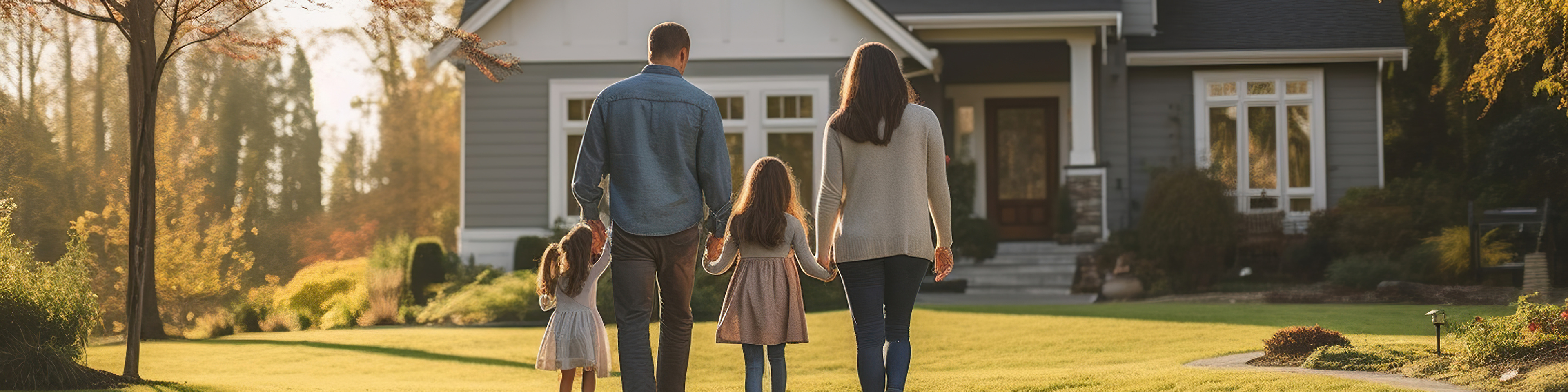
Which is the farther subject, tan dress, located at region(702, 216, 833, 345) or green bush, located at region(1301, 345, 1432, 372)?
green bush, located at region(1301, 345, 1432, 372)

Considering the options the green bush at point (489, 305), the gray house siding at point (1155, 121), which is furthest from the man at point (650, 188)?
the gray house siding at point (1155, 121)

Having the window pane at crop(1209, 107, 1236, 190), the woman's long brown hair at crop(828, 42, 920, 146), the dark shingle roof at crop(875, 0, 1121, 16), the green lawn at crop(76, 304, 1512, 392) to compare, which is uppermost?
the dark shingle roof at crop(875, 0, 1121, 16)

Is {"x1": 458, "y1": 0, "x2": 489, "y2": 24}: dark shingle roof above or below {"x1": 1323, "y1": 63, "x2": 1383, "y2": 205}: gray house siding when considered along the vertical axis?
above

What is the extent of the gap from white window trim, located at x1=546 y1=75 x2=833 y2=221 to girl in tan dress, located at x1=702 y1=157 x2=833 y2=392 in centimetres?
846

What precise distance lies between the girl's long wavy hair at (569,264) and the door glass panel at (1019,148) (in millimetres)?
10999

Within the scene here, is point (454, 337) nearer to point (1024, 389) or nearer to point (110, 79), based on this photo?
point (1024, 389)

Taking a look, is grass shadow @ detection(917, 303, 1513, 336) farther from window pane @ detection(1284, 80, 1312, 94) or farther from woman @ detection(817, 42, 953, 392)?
woman @ detection(817, 42, 953, 392)

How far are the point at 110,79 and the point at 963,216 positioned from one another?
33.2 ft

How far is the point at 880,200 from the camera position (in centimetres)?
459

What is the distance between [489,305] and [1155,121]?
789cm

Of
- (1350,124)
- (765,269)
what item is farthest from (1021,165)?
(765,269)

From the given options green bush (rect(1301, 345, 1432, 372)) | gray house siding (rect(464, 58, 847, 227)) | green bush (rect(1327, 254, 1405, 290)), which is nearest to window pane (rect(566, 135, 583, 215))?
gray house siding (rect(464, 58, 847, 227))

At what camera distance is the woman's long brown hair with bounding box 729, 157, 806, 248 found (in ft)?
16.6

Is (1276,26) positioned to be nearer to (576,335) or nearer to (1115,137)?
(1115,137)
